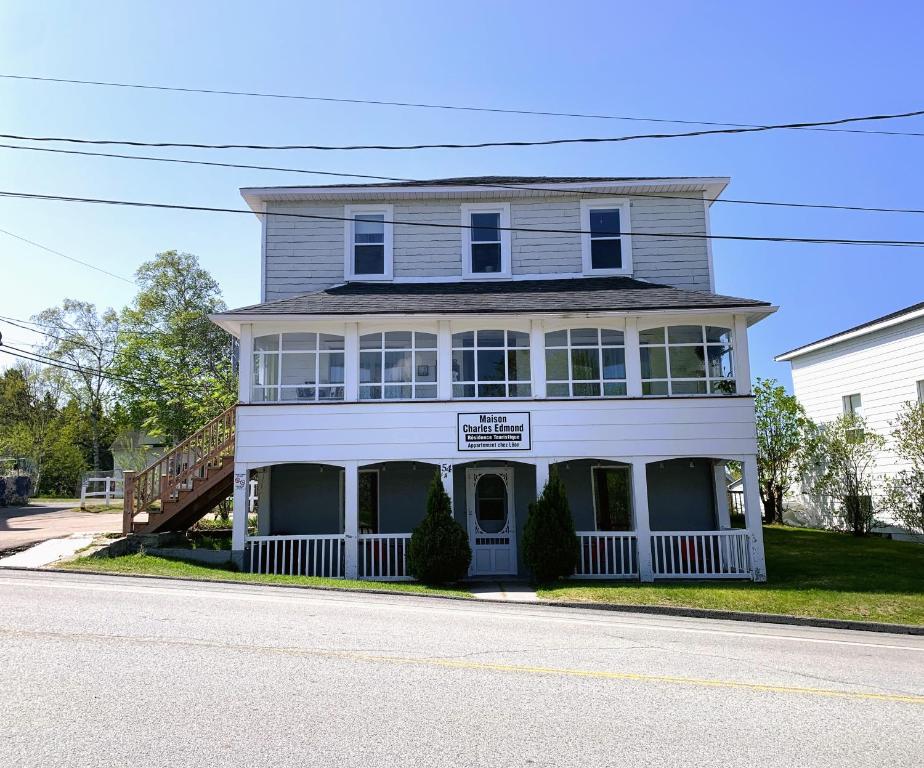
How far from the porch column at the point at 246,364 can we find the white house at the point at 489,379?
0.06 m

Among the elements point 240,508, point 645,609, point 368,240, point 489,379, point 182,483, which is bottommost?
point 645,609

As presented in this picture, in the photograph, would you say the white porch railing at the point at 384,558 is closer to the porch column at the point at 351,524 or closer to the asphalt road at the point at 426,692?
the porch column at the point at 351,524

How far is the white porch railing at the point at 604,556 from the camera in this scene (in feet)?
52.1

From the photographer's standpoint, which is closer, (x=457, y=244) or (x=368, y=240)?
(x=457, y=244)

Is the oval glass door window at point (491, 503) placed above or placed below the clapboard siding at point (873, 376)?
below

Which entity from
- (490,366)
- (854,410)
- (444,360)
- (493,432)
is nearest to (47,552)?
(444,360)

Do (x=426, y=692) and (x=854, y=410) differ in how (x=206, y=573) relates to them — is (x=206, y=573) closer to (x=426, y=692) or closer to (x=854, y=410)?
(x=426, y=692)

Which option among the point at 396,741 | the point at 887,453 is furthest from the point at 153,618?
the point at 887,453

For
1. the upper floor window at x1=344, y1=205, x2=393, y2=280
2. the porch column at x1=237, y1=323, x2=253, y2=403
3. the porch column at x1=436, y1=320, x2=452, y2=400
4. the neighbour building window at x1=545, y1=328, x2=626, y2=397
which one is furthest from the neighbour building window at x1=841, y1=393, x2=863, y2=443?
the porch column at x1=237, y1=323, x2=253, y2=403

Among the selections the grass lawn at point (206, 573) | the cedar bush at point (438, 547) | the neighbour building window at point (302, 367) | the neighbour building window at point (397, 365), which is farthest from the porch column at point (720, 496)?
A: the neighbour building window at point (302, 367)

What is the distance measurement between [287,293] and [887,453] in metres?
18.0

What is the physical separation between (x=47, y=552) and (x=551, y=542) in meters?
10.7

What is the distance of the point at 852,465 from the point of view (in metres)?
23.7

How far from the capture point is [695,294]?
17531 millimetres
